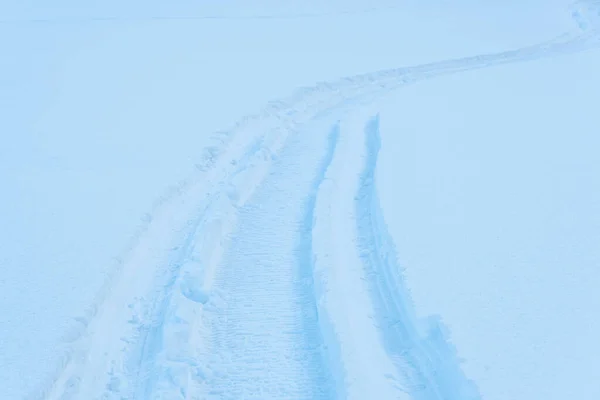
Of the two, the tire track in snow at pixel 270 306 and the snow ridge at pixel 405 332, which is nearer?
the snow ridge at pixel 405 332

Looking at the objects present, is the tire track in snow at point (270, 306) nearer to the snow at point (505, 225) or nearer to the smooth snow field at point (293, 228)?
the smooth snow field at point (293, 228)

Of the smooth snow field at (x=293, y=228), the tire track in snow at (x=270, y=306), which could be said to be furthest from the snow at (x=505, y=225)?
the tire track in snow at (x=270, y=306)

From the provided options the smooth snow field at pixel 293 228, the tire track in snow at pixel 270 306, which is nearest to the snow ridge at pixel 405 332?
the smooth snow field at pixel 293 228

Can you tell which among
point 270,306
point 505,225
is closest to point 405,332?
point 270,306

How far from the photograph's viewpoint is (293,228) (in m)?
5.96

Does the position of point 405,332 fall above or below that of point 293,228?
below

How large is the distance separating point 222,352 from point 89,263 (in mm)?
1526

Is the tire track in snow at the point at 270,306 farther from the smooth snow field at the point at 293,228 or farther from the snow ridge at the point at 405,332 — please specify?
the snow ridge at the point at 405,332

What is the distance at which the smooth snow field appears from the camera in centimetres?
423

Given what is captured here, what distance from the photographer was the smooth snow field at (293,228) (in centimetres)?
423

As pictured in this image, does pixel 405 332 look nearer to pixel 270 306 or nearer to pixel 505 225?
pixel 270 306

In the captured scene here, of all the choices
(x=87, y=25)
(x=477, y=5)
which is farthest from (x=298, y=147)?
(x=477, y=5)

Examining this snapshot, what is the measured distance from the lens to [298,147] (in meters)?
7.79

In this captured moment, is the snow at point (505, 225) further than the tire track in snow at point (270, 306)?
No
